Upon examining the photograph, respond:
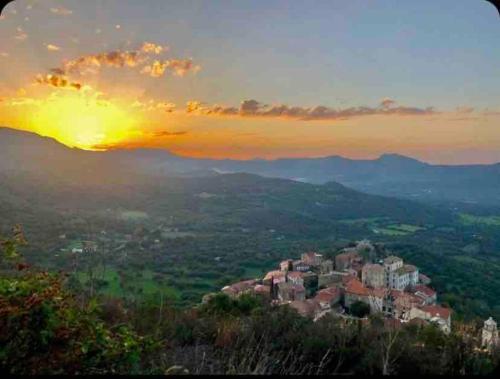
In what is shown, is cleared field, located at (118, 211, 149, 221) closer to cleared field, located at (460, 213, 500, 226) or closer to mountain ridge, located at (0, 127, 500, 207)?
mountain ridge, located at (0, 127, 500, 207)

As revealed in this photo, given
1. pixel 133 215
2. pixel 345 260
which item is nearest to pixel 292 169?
pixel 345 260

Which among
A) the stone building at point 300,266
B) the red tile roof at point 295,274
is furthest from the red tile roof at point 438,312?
the stone building at point 300,266

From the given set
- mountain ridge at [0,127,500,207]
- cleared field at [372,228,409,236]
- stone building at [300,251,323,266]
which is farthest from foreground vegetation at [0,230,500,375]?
cleared field at [372,228,409,236]

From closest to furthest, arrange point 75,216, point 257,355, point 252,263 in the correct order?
point 257,355 < point 75,216 < point 252,263

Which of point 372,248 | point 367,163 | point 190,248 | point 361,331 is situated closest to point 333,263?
point 372,248

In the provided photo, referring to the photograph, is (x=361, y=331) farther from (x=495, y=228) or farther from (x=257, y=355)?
(x=495, y=228)

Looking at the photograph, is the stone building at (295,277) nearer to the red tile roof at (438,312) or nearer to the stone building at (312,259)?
the stone building at (312,259)

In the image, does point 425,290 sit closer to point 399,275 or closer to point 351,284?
point 399,275
